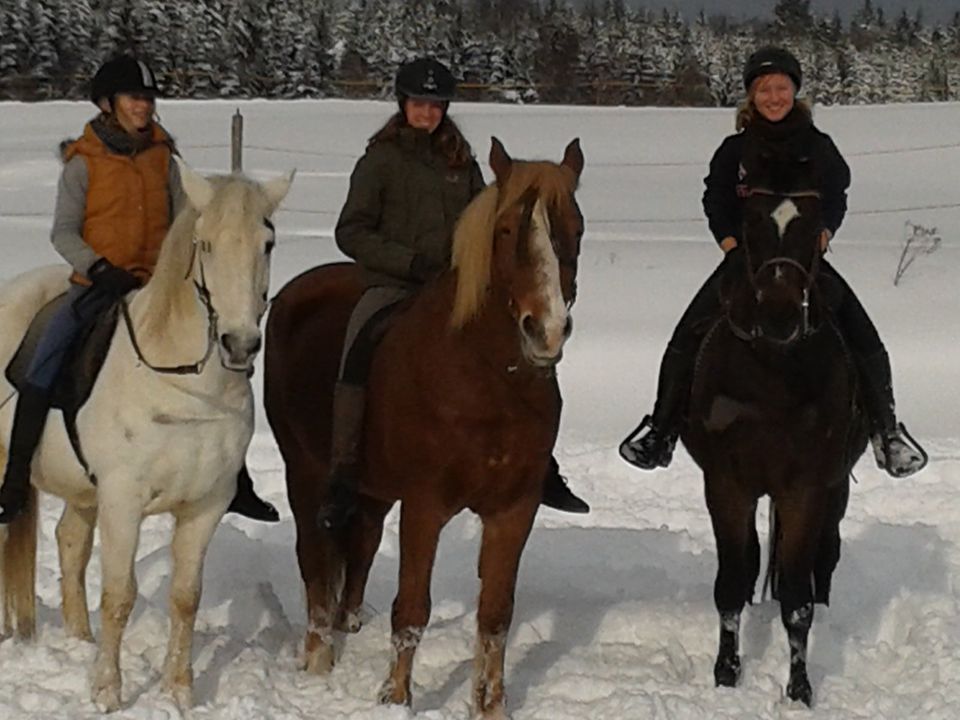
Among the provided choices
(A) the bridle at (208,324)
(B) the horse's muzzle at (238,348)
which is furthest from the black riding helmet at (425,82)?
(B) the horse's muzzle at (238,348)

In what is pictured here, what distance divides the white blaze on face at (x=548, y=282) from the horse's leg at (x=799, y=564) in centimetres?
157

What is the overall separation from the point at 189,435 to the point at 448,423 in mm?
894

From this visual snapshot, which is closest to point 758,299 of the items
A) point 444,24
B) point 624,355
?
point 624,355

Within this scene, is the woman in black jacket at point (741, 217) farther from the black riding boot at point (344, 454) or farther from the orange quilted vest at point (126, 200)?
the orange quilted vest at point (126, 200)

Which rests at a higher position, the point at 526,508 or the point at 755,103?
the point at 755,103

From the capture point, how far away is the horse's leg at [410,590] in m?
4.34

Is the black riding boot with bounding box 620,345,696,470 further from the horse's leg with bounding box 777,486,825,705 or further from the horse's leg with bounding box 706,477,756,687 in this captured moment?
the horse's leg with bounding box 777,486,825,705

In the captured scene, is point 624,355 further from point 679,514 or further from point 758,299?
point 758,299

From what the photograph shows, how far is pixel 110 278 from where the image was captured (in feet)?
14.8

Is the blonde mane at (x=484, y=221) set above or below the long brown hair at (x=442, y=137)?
below

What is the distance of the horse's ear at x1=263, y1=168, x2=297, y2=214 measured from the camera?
4.07 meters

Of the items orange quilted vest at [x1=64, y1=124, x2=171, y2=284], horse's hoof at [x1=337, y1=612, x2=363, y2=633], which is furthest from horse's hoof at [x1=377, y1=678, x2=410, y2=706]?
orange quilted vest at [x1=64, y1=124, x2=171, y2=284]

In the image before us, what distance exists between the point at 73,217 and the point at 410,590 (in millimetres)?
1856

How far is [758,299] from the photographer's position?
4539mm
